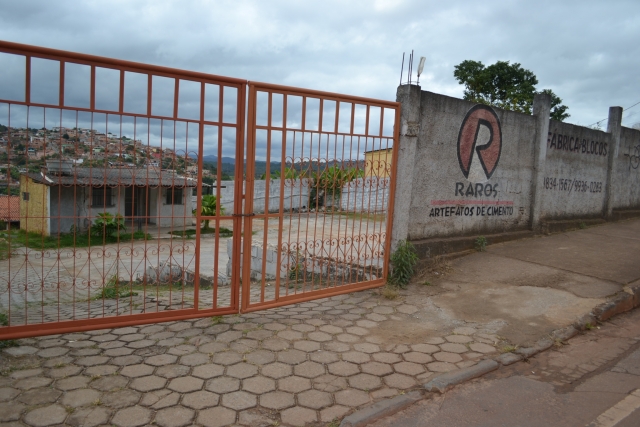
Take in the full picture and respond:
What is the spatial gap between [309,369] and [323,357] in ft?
0.81

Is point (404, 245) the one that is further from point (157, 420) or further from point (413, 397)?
point (157, 420)

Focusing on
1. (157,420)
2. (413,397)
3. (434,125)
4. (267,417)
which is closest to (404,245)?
(434,125)

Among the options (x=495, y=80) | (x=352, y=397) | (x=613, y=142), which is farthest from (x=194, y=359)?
(x=495, y=80)

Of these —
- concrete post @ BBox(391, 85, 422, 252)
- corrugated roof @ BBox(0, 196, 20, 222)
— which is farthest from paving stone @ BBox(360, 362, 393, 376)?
corrugated roof @ BBox(0, 196, 20, 222)

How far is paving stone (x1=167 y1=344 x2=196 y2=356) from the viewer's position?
367 centimetres

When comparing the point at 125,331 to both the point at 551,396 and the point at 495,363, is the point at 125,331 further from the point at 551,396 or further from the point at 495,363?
the point at 551,396

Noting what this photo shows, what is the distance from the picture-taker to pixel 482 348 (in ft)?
13.2

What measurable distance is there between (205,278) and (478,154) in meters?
4.87

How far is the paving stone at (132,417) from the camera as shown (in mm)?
2727

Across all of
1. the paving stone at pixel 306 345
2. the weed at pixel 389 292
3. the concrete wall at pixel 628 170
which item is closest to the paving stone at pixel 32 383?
the paving stone at pixel 306 345

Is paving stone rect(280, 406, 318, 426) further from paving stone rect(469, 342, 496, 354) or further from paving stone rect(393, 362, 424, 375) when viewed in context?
paving stone rect(469, 342, 496, 354)

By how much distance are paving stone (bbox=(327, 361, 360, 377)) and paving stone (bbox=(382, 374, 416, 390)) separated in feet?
0.84

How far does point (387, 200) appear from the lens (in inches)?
229

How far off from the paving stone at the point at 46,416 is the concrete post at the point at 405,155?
13.5 feet
